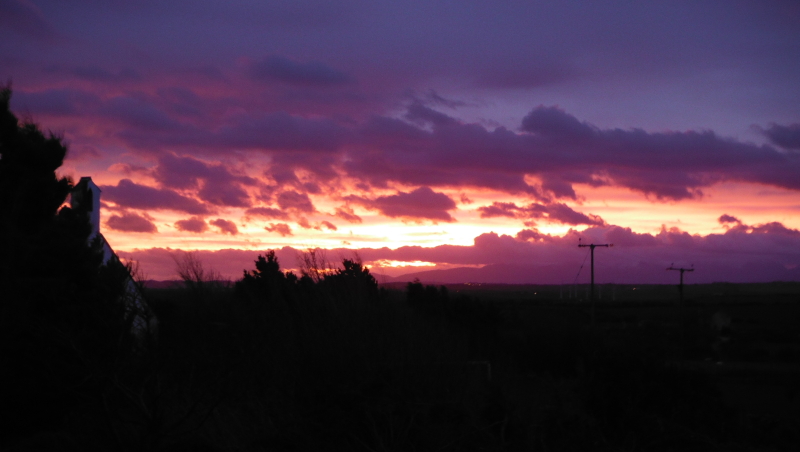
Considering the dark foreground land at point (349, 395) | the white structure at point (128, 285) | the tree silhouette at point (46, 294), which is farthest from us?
the white structure at point (128, 285)

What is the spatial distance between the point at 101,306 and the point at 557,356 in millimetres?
26593

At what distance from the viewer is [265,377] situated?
39.5 ft

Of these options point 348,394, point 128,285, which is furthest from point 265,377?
point 348,394

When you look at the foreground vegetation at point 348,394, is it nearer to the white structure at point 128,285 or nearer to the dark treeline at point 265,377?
the dark treeline at point 265,377

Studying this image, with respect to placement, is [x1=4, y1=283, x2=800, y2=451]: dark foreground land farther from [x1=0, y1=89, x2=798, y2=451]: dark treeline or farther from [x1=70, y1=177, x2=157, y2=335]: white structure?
[x1=70, y1=177, x2=157, y2=335]: white structure

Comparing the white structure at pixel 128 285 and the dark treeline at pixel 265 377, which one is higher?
the white structure at pixel 128 285

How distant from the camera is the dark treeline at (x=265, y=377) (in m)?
7.79

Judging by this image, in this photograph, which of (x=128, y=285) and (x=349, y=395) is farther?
(x=128, y=285)

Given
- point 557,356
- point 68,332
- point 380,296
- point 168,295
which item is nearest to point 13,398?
point 68,332

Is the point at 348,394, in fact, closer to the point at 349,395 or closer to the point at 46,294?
the point at 349,395

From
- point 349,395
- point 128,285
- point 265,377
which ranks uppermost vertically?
point 128,285

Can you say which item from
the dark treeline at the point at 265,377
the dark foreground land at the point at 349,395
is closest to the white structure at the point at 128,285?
the dark treeline at the point at 265,377

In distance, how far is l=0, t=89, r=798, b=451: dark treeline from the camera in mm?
7793

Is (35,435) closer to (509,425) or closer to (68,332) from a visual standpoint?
(68,332)
